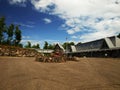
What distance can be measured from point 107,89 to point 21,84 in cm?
473

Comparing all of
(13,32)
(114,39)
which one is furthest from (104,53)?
(13,32)

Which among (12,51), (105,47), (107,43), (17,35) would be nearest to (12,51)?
(12,51)

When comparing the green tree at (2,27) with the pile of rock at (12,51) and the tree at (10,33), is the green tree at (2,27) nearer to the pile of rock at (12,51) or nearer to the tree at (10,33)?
the tree at (10,33)

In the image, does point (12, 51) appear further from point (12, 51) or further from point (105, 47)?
point (105, 47)

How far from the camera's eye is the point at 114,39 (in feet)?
149

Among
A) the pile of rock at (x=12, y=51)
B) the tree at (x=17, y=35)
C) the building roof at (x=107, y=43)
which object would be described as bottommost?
the pile of rock at (x=12, y=51)

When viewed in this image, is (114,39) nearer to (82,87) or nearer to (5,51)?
(5,51)

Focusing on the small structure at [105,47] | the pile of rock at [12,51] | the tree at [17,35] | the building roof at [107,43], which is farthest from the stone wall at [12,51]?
the tree at [17,35]

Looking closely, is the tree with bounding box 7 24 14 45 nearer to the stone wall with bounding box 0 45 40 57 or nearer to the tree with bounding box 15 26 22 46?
the tree with bounding box 15 26 22 46

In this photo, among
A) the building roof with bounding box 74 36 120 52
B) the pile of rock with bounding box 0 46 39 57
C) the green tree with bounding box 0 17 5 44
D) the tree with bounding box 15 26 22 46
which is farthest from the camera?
the tree with bounding box 15 26 22 46

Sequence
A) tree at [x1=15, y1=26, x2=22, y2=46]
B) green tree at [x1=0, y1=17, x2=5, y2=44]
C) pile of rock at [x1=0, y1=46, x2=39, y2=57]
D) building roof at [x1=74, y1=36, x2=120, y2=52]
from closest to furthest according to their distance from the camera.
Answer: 1. pile of rock at [x1=0, y1=46, x2=39, y2=57]
2. building roof at [x1=74, y1=36, x2=120, y2=52]
3. green tree at [x1=0, y1=17, x2=5, y2=44]
4. tree at [x1=15, y1=26, x2=22, y2=46]

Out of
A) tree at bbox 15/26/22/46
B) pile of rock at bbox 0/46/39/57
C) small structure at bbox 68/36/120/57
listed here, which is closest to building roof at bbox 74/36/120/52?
small structure at bbox 68/36/120/57

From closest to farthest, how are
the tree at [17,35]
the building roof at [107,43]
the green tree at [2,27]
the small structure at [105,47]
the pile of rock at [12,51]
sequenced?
the pile of rock at [12,51], the small structure at [105,47], the building roof at [107,43], the green tree at [2,27], the tree at [17,35]

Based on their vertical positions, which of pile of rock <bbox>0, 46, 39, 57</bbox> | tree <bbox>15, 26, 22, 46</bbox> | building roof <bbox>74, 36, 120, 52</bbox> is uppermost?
tree <bbox>15, 26, 22, 46</bbox>
